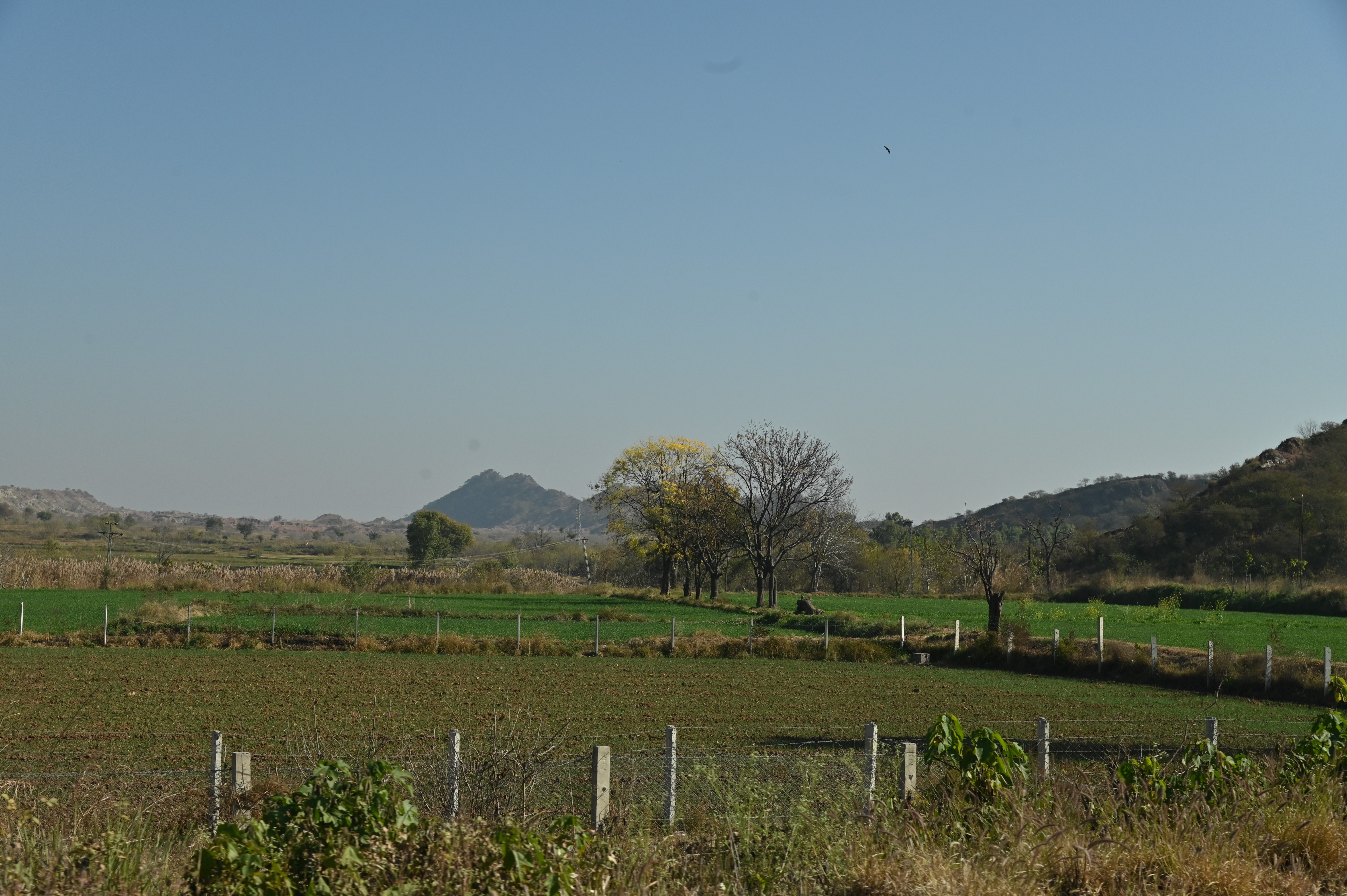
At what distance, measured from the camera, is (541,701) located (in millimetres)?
23906

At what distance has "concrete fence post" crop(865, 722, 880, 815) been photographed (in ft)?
23.8

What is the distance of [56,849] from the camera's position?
519 centimetres

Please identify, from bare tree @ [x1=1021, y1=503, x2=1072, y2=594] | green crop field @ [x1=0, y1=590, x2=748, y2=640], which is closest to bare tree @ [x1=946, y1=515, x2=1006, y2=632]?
green crop field @ [x1=0, y1=590, x2=748, y2=640]

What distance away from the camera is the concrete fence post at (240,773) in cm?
813

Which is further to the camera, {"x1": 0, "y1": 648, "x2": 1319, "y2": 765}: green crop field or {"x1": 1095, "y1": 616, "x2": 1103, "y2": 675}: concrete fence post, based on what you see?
{"x1": 1095, "y1": 616, "x2": 1103, "y2": 675}: concrete fence post

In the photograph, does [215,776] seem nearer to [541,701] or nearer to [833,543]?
[541,701]

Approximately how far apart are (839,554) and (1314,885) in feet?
306

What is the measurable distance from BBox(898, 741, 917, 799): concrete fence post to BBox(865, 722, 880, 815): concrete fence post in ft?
0.71

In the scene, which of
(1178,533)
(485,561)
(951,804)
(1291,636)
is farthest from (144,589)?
(1178,533)

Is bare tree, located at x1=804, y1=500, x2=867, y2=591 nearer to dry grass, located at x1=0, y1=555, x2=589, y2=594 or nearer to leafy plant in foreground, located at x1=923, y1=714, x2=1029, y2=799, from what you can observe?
dry grass, located at x1=0, y1=555, x2=589, y2=594

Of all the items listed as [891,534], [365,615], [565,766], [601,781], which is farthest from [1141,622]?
[891,534]

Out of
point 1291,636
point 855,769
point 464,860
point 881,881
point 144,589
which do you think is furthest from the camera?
point 144,589

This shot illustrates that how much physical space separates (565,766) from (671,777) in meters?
1.97

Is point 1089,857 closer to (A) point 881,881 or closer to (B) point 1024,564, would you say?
(A) point 881,881
